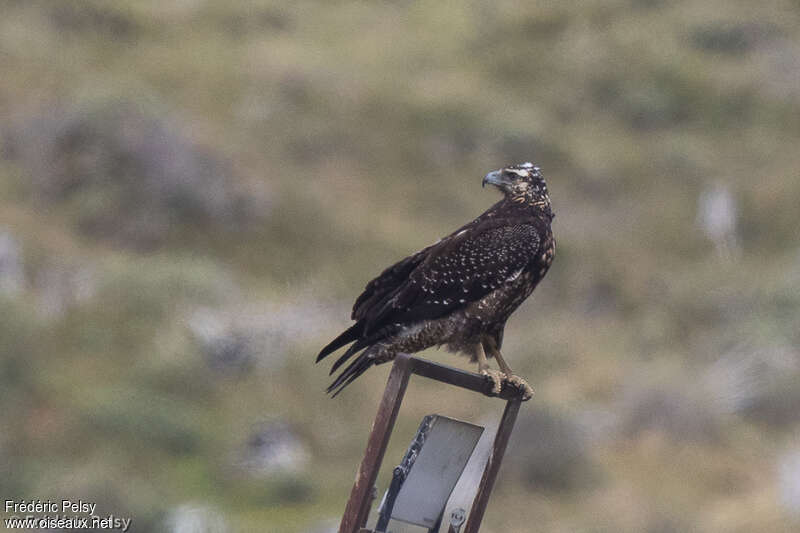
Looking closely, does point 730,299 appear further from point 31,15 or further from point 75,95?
point 31,15

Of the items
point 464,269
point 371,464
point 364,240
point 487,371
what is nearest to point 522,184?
point 464,269

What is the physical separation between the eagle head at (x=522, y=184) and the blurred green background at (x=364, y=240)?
7833mm

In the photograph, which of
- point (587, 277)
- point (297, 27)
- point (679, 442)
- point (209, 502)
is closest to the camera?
point (209, 502)

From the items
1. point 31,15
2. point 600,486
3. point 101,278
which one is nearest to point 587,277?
point 600,486

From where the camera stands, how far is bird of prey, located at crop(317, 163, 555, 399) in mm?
5738

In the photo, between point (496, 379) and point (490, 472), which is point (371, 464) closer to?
point (490, 472)

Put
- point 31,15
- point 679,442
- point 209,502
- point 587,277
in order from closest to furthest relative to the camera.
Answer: point 209,502
point 679,442
point 587,277
point 31,15

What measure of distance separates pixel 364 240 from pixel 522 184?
1434 centimetres

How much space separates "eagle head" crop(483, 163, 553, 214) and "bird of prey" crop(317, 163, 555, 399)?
5 centimetres

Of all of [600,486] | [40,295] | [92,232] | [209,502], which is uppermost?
[92,232]

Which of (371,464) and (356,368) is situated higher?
(356,368)

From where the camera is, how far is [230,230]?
20594 millimetres

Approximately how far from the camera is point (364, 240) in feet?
68.1

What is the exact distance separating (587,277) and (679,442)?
5151 millimetres
